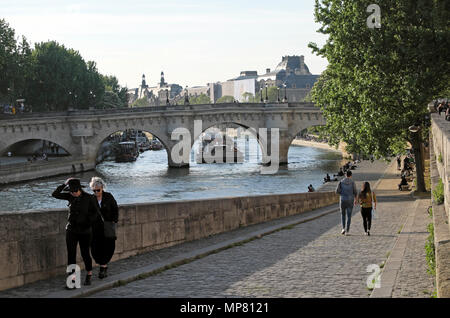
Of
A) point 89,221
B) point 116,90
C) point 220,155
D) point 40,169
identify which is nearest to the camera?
point 89,221

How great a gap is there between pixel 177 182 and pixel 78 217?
167 ft

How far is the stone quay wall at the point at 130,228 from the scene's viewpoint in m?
9.84

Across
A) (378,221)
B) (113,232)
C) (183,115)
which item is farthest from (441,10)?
(183,115)

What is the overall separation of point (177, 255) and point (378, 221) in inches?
333

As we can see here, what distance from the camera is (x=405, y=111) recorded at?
33.6m

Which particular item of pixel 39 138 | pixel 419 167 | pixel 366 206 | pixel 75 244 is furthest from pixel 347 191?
pixel 39 138

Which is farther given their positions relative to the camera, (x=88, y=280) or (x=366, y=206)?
(x=366, y=206)

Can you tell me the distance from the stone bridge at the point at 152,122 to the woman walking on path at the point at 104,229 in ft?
203

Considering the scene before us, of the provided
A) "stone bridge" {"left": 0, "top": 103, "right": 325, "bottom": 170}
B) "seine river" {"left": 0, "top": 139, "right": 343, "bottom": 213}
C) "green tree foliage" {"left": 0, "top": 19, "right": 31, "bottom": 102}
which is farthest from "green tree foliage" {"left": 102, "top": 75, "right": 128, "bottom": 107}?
"seine river" {"left": 0, "top": 139, "right": 343, "bottom": 213}

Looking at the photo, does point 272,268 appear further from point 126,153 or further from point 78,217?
point 126,153

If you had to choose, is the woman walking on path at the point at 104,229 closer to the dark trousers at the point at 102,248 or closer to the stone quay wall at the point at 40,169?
the dark trousers at the point at 102,248

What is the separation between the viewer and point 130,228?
41.1 feet

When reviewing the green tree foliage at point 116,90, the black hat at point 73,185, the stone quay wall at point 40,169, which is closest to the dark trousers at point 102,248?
the black hat at point 73,185
